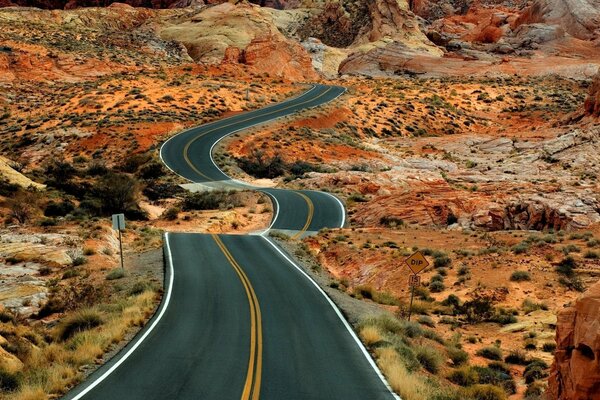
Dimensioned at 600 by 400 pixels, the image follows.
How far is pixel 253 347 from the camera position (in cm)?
1482

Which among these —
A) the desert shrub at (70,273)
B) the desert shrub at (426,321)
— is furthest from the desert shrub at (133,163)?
the desert shrub at (426,321)

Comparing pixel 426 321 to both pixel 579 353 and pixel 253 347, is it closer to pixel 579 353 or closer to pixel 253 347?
pixel 253 347

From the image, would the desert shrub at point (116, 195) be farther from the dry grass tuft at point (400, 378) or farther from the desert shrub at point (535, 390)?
the desert shrub at point (535, 390)

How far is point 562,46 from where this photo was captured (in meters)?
101

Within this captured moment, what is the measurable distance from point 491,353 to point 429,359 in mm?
2788

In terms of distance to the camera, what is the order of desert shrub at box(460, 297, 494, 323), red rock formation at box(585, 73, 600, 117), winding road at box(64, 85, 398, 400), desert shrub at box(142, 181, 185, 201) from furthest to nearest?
red rock formation at box(585, 73, 600, 117) → desert shrub at box(142, 181, 185, 201) → desert shrub at box(460, 297, 494, 323) → winding road at box(64, 85, 398, 400)

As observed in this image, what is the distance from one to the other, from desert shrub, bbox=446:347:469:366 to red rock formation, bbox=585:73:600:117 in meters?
47.2

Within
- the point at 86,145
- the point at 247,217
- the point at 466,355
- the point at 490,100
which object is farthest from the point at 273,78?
the point at 466,355

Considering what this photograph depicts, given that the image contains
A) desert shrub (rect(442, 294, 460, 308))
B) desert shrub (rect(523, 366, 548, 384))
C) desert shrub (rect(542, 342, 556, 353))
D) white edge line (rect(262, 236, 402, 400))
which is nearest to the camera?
white edge line (rect(262, 236, 402, 400))

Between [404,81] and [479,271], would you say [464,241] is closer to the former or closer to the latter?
[479,271]

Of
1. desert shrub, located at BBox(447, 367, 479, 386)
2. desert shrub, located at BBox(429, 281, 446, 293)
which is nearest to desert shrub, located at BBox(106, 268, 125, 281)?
desert shrub, located at BBox(429, 281, 446, 293)

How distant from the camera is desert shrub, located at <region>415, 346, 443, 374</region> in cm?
1517

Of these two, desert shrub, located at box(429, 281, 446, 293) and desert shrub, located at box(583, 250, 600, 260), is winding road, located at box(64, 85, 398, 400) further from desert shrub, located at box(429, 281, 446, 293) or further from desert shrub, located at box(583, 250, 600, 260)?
desert shrub, located at box(583, 250, 600, 260)

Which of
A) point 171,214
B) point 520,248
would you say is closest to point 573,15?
point 171,214
